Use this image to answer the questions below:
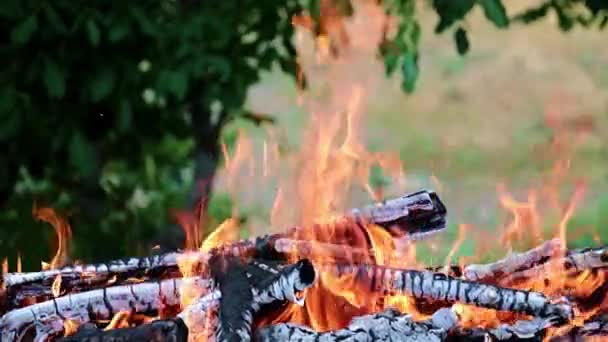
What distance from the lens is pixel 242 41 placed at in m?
2.44

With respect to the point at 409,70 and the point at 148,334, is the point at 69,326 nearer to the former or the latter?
the point at 148,334

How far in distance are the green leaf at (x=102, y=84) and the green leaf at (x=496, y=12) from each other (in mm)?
826

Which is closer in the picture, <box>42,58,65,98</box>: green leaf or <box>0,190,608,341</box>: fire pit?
<box>0,190,608,341</box>: fire pit

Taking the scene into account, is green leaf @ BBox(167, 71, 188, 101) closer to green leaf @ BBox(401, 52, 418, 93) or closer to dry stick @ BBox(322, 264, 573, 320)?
green leaf @ BBox(401, 52, 418, 93)

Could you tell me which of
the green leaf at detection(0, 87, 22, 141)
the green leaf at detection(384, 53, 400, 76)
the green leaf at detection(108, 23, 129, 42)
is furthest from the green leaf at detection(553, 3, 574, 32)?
the green leaf at detection(0, 87, 22, 141)

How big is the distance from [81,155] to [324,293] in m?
0.99

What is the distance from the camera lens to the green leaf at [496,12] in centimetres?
208

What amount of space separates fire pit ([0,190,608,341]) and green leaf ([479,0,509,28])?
537 mm

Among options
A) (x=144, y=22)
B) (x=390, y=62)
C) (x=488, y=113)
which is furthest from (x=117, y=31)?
(x=488, y=113)

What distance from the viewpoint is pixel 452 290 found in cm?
150

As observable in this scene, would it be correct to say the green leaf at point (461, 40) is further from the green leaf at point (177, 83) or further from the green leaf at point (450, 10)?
the green leaf at point (177, 83)

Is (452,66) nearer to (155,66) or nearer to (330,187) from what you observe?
(155,66)

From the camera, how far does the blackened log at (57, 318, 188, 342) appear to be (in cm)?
135

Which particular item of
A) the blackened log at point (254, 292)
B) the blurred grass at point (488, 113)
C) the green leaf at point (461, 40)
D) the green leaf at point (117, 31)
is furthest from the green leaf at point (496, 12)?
the blurred grass at point (488, 113)
